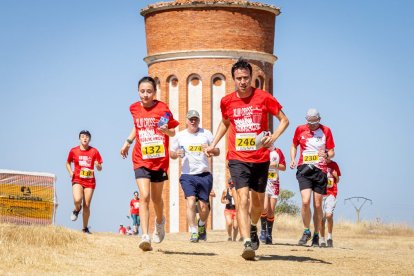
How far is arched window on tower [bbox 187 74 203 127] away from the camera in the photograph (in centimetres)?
4866

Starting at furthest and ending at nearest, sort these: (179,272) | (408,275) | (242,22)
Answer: (242,22), (408,275), (179,272)

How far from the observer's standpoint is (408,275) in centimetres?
1481

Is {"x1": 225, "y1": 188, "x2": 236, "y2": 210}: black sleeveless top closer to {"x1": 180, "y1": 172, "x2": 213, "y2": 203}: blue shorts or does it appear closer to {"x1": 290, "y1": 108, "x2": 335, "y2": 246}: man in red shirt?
{"x1": 180, "y1": 172, "x2": 213, "y2": 203}: blue shorts

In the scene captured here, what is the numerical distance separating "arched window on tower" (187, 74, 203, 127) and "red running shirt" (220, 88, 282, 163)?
33391mm

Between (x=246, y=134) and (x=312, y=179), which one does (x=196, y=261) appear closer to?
(x=246, y=134)

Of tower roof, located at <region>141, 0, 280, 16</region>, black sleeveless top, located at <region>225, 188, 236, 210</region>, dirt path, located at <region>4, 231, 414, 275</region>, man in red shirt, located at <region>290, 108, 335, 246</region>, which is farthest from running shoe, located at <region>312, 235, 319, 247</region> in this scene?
tower roof, located at <region>141, 0, 280, 16</region>

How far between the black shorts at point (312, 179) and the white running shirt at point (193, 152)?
188 cm

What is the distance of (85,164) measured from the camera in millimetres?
22828

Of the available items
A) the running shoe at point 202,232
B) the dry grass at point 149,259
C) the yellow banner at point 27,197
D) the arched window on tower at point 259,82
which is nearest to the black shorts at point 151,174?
the dry grass at point 149,259

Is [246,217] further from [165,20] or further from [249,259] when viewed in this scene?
[165,20]

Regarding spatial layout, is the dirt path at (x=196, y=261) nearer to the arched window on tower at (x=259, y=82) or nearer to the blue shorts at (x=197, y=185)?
the blue shorts at (x=197, y=185)

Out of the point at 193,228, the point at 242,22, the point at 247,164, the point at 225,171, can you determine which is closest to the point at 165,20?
the point at 242,22

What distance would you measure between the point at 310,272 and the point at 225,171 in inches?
1353

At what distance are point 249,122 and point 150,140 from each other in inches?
67.4
